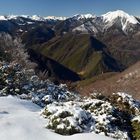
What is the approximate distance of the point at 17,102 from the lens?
18266 millimetres

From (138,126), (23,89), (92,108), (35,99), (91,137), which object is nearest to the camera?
(91,137)

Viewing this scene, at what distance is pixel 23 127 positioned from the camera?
1366 cm

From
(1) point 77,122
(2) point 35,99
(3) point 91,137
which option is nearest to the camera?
(3) point 91,137

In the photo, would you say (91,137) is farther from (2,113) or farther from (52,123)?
(2,113)

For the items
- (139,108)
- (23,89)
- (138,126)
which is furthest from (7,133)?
(23,89)

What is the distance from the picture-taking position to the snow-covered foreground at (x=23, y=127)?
12.9m

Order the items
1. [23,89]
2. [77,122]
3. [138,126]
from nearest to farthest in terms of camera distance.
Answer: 1. [77,122]
2. [138,126]
3. [23,89]

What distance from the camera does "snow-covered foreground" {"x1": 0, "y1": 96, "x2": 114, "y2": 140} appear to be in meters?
12.9

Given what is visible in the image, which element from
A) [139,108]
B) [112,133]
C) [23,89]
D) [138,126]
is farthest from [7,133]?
[23,89]

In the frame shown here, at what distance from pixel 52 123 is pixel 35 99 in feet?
21.1

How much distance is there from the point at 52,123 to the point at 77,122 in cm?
86

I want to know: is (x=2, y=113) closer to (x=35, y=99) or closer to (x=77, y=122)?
(x=77, y=122)

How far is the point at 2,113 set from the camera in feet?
50.8

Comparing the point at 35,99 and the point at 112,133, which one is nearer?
the point at 112,133
